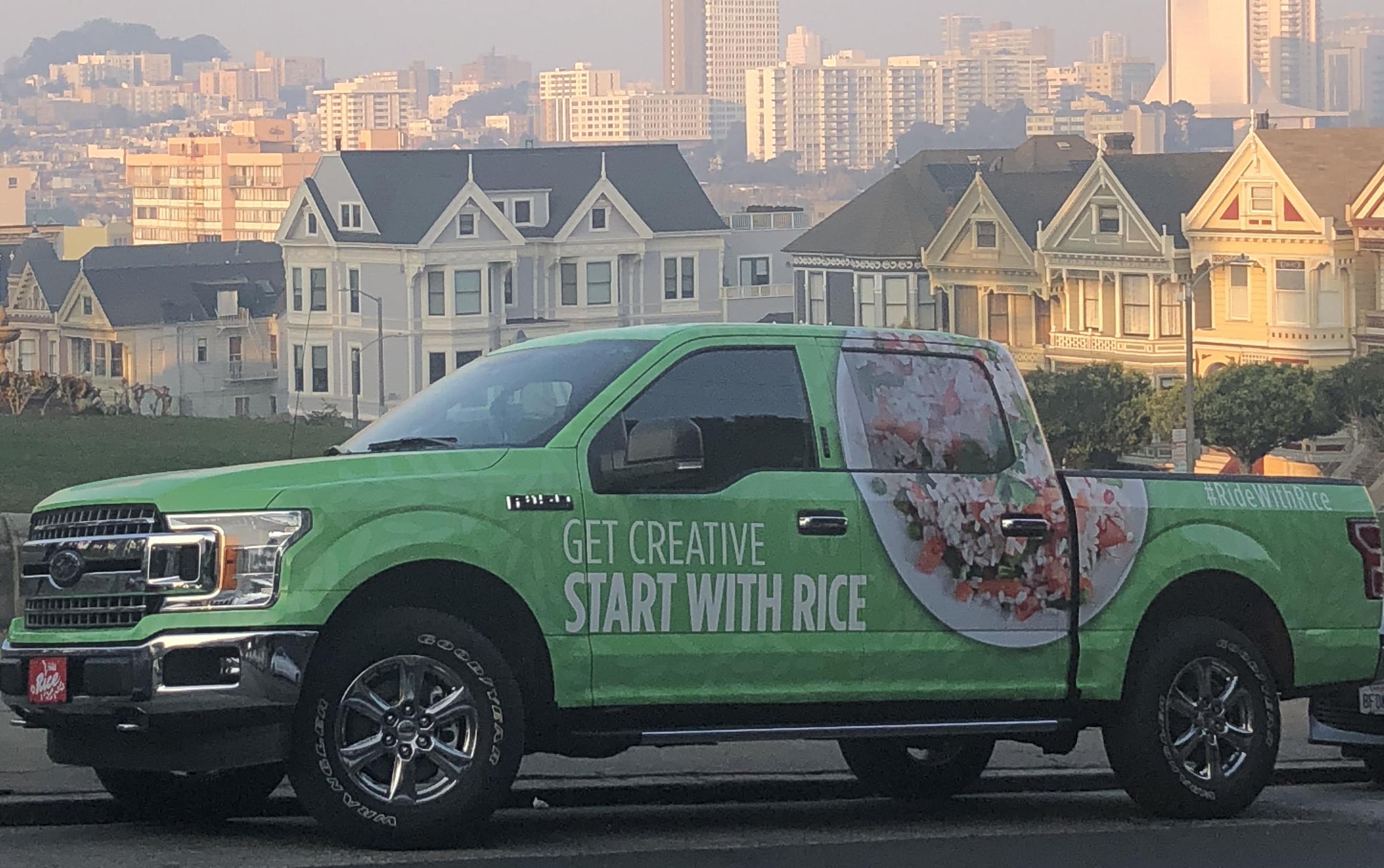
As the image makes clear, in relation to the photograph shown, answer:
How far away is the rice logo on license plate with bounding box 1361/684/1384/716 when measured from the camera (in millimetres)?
10148

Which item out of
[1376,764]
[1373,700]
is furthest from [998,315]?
[1373,700]

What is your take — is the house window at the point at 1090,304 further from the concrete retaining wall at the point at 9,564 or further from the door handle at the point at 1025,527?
the door handle at the point at 1025,527

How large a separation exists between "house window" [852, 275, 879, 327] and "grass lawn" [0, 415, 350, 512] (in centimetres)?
3729

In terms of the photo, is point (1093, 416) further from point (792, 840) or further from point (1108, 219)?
point (792, 840)

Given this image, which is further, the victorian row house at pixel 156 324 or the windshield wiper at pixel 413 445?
the victorian row house at pixel 156 324

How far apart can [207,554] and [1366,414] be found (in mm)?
40438

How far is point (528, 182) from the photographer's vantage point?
6153 cm

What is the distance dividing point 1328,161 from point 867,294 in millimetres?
15130

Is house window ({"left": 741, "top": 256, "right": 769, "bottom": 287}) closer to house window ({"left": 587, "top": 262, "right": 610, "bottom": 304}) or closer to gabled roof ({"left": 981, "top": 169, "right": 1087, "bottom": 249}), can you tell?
house window ({"left": 587, "top": 262, "right": 610, "bottom": 304})

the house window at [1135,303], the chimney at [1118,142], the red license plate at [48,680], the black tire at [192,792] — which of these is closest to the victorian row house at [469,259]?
the chimney at [1118,142]

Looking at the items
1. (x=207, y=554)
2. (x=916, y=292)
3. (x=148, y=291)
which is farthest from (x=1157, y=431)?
(x=207, y=554)

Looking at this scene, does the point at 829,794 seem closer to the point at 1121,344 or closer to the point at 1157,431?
the point at 1157,431

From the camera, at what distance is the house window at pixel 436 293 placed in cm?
5762

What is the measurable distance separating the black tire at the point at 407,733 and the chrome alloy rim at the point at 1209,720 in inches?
113
